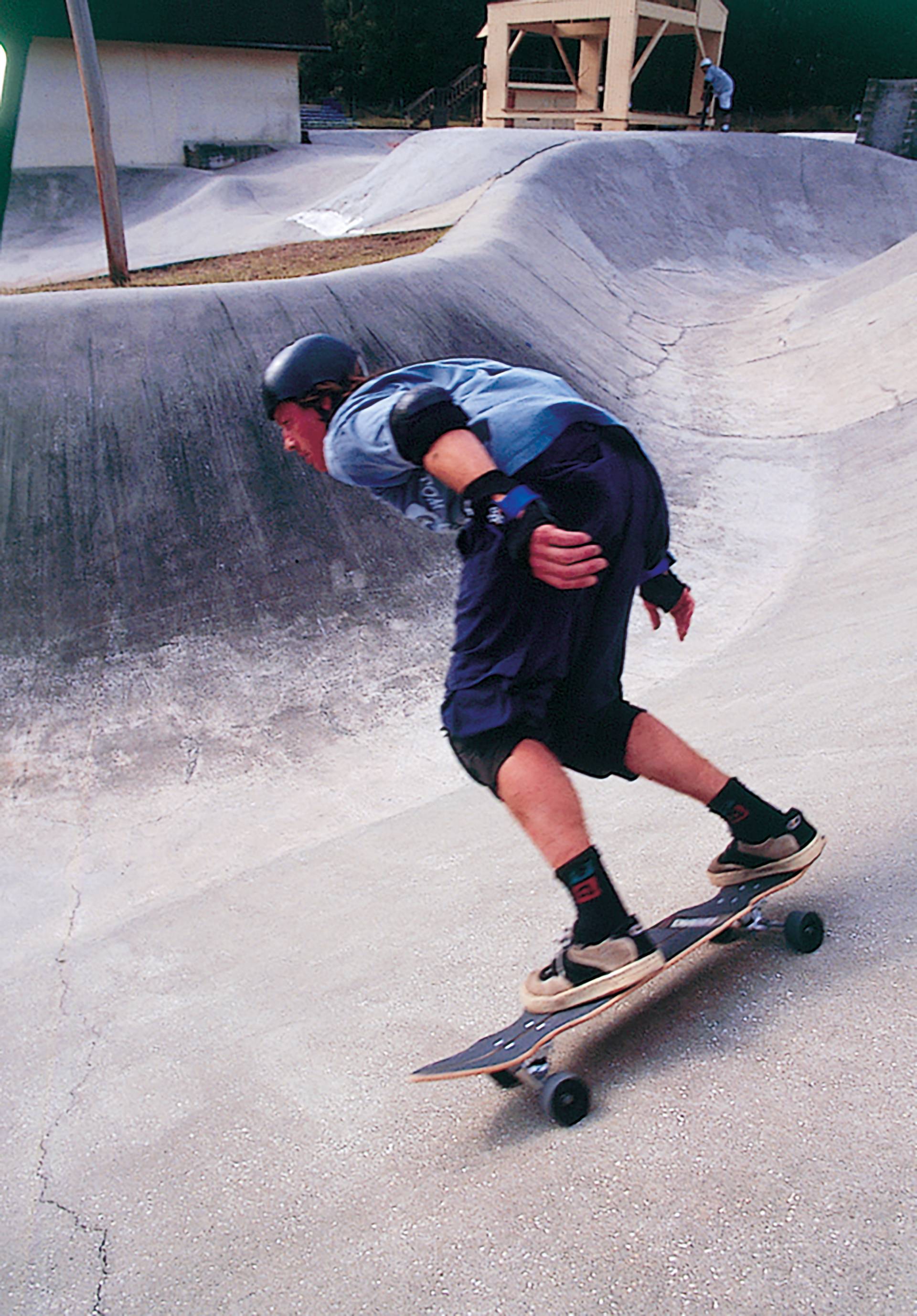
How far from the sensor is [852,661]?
4336 mm

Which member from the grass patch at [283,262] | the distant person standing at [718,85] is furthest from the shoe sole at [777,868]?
the distant person standing at [718,85]

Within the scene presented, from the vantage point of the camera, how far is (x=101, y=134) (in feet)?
35.7

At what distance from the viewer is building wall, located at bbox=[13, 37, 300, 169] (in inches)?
936

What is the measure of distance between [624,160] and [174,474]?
13132 mm

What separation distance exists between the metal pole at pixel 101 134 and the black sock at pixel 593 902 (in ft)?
35.6

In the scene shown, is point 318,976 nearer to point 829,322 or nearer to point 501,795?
point 501,795

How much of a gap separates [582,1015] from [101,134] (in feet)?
38.7

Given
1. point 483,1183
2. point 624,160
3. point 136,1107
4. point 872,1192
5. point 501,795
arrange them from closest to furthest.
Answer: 1. point 872,1192
2. point 483,1183
3. point 501,795
4. point 136,1107
5. point 624,160

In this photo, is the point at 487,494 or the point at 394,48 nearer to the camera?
the point at 487,494

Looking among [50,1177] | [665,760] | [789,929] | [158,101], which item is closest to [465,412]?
[665,760]

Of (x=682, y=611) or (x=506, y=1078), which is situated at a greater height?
(x=682, y=611)

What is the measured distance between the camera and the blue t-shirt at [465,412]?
2125 millimetres

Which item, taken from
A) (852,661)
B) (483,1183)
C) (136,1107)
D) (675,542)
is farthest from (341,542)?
(483,1183)

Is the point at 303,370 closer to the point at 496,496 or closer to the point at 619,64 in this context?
the point at 496,496
